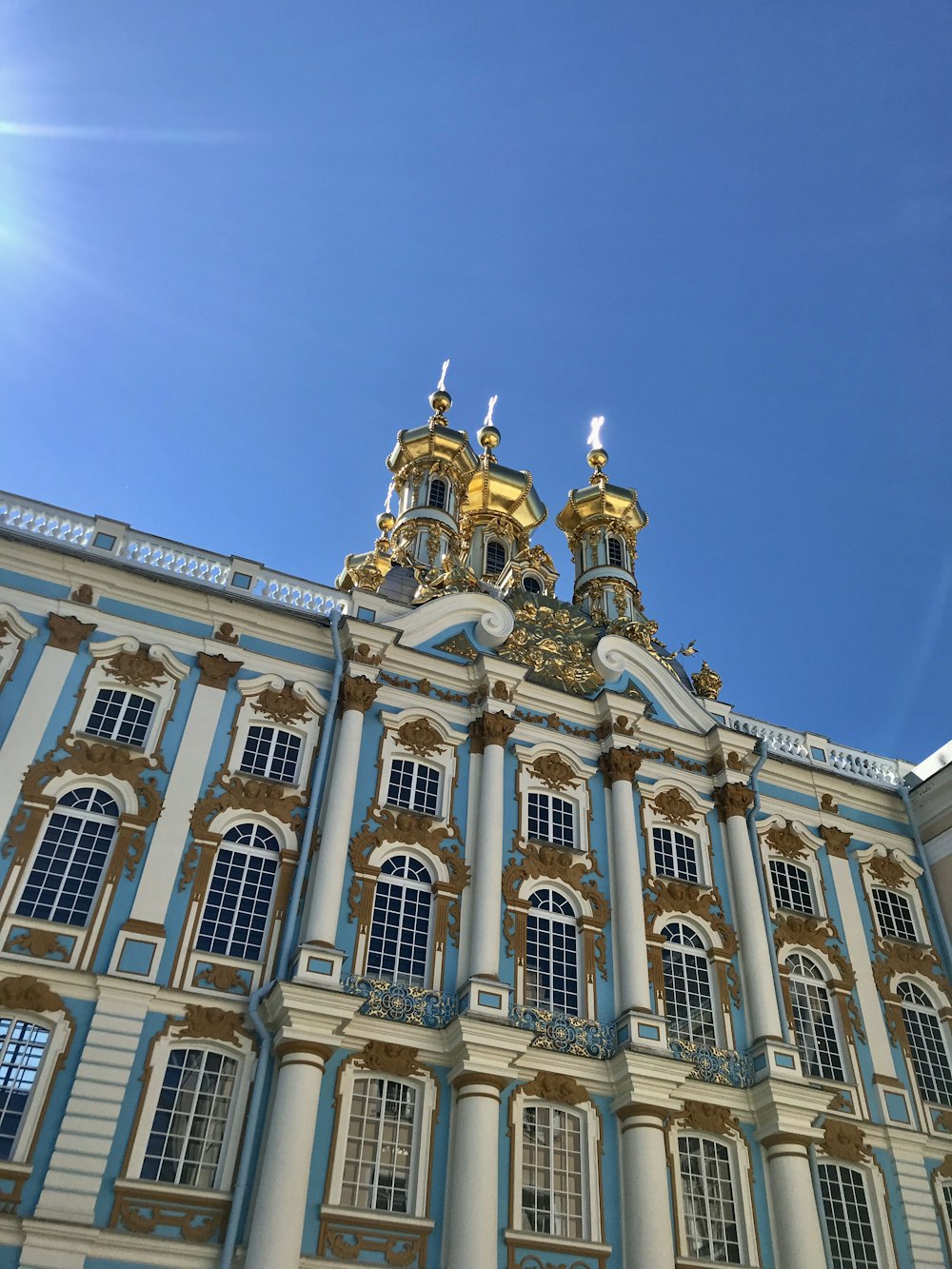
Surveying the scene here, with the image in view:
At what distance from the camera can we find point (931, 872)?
22656 millimetres

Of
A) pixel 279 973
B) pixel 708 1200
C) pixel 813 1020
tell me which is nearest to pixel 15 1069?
pixel 279 973

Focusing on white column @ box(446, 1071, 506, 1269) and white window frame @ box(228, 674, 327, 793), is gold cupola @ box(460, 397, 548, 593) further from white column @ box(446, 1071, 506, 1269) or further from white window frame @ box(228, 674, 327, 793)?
white column @ box(446, 1071, 506, 1269)

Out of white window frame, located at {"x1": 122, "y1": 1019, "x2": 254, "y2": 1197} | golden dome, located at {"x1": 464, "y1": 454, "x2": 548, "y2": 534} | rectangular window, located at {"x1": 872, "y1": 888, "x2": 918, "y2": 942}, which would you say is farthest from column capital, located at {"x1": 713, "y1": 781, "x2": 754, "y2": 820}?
golden dome, located at {"x1": 464, "y1": 454, "x2": 548, "y2": 534}

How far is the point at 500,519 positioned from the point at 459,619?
38.1ft

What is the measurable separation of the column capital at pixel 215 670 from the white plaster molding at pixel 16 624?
2669mm

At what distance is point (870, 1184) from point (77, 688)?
49.1 ft

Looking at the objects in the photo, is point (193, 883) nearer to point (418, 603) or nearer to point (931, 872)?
point (418, 603)

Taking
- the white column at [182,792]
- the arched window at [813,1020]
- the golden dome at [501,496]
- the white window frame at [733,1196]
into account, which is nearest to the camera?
the white column at [182,792]

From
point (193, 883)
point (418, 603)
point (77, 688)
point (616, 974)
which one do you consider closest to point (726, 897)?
point (616, 974)

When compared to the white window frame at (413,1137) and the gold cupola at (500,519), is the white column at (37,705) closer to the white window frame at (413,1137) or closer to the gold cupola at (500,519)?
the white window frame at (413,1137)

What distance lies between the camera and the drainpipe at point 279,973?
44.5 feet

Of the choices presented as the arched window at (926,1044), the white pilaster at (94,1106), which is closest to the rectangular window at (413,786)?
the white pilaster at (94,1106)

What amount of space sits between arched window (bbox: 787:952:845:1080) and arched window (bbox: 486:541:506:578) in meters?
14.7

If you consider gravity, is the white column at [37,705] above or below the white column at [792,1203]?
above
